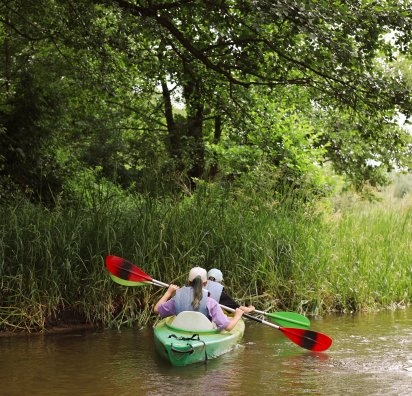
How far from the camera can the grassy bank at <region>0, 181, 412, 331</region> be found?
8312 mm

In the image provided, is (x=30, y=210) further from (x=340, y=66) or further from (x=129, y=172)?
(x=129, y=172)

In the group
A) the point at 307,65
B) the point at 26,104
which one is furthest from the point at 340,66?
the point at 26,104

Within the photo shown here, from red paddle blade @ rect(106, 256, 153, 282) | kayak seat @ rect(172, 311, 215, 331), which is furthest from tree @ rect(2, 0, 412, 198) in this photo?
kayak seat @ rect(172, 311, 215, 331)

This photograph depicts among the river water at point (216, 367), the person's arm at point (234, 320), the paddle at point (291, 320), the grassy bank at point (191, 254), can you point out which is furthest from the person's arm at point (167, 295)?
the grassy bank at point (191, 254)

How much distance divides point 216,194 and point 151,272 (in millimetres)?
1851

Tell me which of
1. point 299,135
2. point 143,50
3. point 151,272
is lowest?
point 151,272

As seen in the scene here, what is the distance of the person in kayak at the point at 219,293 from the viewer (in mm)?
7594

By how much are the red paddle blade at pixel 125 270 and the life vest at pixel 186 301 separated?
2.68 feet

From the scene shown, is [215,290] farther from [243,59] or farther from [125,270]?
[243,59]

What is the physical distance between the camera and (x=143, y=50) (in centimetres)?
1259

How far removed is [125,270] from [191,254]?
1451 millimetres

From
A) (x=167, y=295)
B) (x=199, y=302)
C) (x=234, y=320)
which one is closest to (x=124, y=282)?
(x=167, y=295)

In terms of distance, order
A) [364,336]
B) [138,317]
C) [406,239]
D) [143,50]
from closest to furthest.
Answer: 1. [364,336]
2. [138,317]
3. [406,239]
4. [143,50]

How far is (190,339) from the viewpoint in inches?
260
